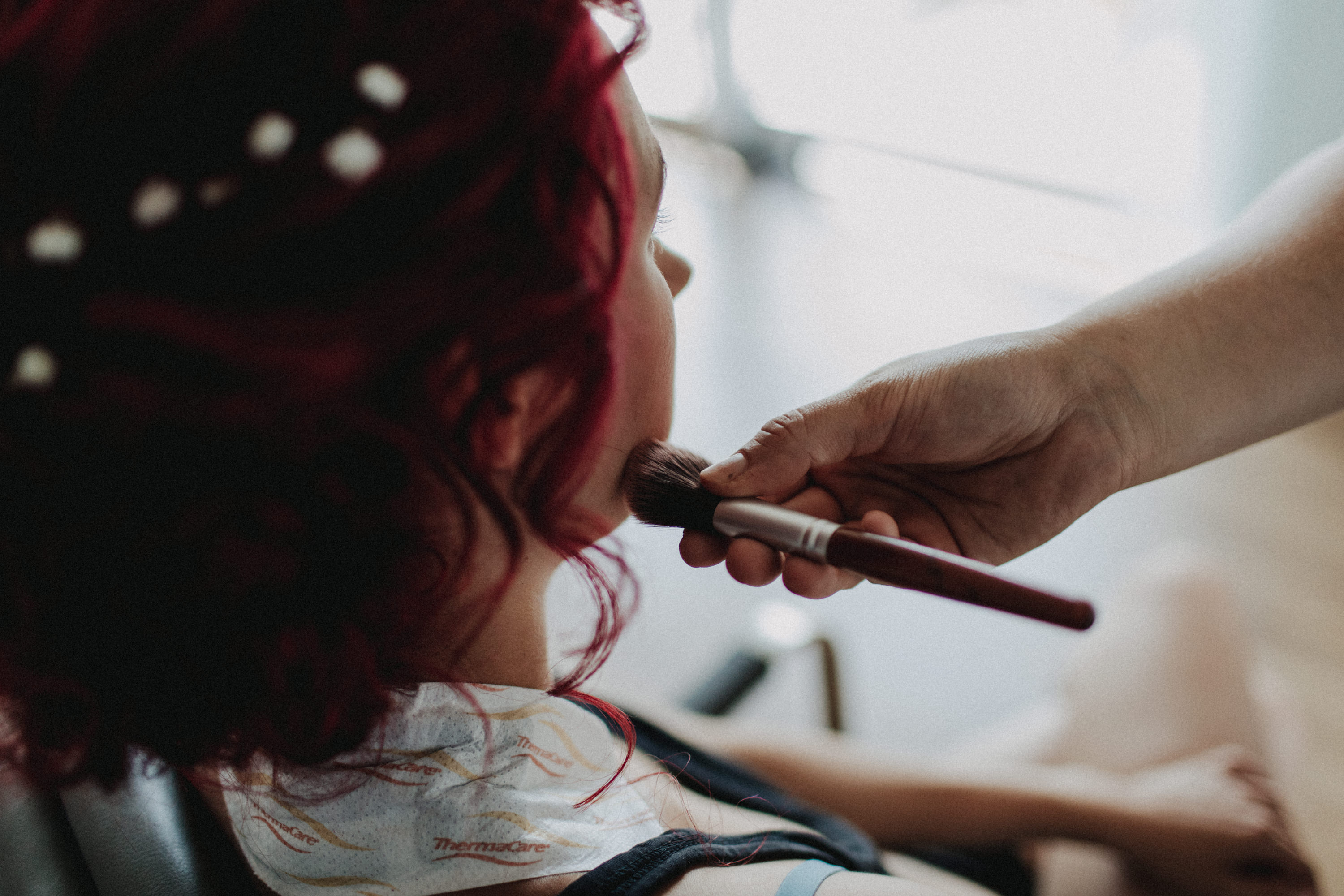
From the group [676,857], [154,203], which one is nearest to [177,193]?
[154,203]

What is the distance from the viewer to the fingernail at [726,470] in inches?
22.9

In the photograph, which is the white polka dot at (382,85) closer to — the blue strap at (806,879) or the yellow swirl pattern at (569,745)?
the yellow swirl pattern at (569,745)

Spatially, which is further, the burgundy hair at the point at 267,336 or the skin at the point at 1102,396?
the skin at the point at 1102,396

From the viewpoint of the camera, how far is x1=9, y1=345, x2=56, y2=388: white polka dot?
0.37m

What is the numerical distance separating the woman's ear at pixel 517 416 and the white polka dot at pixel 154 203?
5.9 inches

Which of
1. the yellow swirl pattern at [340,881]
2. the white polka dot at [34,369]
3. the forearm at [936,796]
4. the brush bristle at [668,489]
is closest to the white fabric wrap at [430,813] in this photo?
the yellow swirl pattern at [340,881]

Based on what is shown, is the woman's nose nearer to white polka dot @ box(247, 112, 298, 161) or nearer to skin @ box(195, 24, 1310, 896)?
skin @ box(195, 24, 1310, 896)

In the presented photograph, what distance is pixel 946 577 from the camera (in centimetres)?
47

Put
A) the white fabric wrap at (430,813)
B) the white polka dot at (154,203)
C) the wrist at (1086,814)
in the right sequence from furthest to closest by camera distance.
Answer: the wrist at (1086,814)
the white fabric wrap at (430,813)
the white polka dot at (154,203)

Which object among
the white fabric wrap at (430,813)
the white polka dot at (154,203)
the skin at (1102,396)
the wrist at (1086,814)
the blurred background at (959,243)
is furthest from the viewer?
the blurred background at (959,243)

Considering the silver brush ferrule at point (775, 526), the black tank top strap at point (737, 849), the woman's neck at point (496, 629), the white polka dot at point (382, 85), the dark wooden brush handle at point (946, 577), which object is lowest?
the black tank top strap at point (737, 849)

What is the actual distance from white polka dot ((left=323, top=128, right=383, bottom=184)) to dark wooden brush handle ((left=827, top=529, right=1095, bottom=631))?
29 centimetres

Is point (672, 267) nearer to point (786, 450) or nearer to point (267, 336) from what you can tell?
point (786, 450)

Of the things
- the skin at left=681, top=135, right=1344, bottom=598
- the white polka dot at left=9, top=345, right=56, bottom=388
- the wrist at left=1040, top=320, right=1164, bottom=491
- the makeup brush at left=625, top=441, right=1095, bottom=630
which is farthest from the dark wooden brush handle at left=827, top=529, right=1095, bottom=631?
the white polka dot at left=9, top=345, right=56, bottom=388
